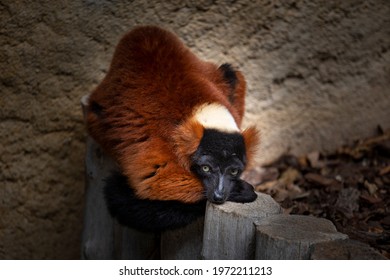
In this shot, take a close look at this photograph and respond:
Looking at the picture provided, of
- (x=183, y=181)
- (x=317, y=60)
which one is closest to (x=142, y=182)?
(x=183, y=181)

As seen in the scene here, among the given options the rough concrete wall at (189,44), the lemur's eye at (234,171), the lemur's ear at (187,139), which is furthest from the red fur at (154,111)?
the rough concrete wall at (189,44)

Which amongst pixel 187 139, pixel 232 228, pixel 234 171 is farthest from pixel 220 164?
pixel 232 228

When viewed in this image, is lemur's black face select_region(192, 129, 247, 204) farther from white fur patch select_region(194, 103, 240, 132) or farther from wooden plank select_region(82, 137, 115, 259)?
wooden plank select_region(82, 137, 115, 259)

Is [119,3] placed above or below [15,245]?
above

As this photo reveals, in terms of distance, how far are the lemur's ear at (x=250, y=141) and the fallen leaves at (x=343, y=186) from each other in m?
0.68

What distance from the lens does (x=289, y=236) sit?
9.91 feet

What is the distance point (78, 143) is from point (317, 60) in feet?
6.66

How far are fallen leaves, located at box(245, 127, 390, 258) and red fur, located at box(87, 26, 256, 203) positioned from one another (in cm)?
86

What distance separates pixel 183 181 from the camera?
3.52m

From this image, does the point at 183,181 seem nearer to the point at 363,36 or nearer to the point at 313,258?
the point at 313,258

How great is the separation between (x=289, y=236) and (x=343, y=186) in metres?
1.79

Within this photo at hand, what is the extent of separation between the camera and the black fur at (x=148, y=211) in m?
3.59

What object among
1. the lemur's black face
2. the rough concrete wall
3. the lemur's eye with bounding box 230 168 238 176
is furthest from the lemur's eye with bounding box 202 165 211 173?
the rough concrete wall

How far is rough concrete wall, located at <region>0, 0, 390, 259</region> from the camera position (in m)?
4.37
